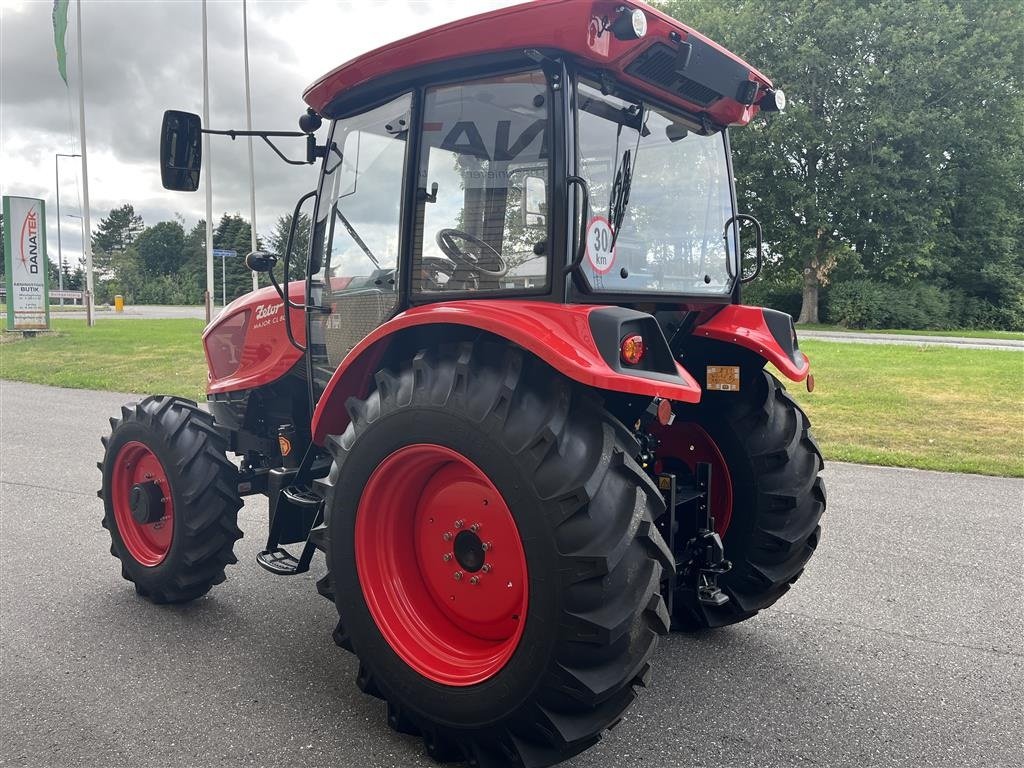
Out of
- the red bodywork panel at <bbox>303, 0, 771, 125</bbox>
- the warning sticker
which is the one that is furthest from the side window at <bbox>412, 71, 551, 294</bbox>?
the warning sticker

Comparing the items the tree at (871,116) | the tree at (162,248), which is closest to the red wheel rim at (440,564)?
the tree at (871,116)

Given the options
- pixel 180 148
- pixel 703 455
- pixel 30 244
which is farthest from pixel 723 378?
pixel 30 244

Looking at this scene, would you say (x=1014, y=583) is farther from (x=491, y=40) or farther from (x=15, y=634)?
(x=15, y=634)

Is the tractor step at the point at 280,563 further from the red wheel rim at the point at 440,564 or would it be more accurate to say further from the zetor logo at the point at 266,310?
the zetor logo at the point at 266,310

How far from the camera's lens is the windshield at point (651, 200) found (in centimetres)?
264

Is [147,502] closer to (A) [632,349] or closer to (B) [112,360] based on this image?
(A) [632,349]

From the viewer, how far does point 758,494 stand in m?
3.28

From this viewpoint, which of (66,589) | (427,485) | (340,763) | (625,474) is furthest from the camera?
(66,589)

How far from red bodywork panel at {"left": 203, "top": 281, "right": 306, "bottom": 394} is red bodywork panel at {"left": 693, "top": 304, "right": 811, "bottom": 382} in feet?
6.14

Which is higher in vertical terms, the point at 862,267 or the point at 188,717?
the point at 862,267

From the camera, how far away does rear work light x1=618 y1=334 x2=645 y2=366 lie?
7.47 ft

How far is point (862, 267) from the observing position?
2767cm

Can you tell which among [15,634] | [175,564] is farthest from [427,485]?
[15,634]

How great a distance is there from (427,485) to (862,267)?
2839 cm
